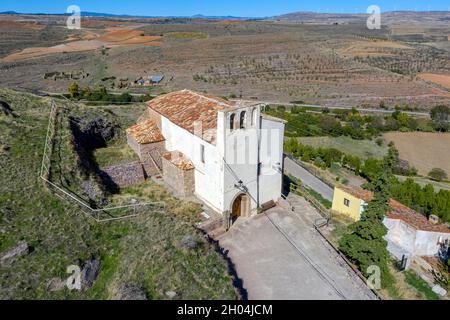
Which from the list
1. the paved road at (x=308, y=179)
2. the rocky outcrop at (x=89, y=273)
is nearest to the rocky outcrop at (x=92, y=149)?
the rocky outcrop at (x=89, y=273)

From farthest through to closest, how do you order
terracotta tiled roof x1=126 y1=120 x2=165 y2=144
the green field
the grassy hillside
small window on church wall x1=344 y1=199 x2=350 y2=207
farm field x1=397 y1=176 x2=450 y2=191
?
the green field < farm field x1=397 y1=176 x2=450 y2=191 < terracotta tiled roof x1=126 y1=120 x2=165 y2=144 < small window on church wall x1=344 y1=199 x2=350 y2=207 < the grassy hillside

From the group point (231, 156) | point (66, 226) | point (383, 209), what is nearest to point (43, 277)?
point (66, 226)

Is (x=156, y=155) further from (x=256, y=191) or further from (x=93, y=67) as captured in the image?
(x=93, y=67)

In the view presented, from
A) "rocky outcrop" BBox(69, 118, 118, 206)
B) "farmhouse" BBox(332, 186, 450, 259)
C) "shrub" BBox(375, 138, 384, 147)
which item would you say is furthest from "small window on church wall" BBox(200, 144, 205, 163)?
"shrub" BBox(375, 138, 384, 147)

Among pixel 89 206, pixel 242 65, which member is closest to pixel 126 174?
pixel 89 206

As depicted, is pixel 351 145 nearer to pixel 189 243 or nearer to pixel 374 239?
pixel 374 239

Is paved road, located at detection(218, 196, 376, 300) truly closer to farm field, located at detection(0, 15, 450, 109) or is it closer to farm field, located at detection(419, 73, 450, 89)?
farm field, located at detection(0, 15, 450, 109)
